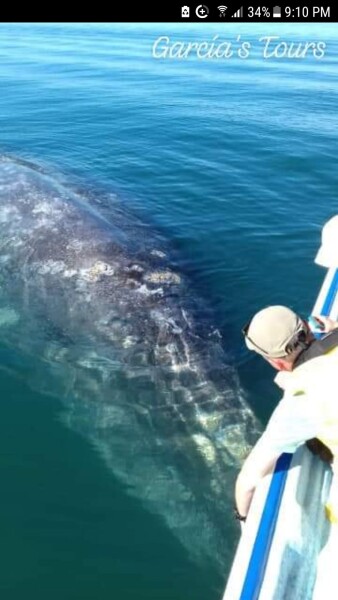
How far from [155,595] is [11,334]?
572cm

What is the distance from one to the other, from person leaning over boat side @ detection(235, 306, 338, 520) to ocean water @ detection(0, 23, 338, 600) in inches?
96.0

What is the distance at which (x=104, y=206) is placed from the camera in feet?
50.0

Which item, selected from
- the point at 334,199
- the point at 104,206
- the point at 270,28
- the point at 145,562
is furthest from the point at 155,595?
the point at 270,28

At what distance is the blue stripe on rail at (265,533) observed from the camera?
16.1 feet

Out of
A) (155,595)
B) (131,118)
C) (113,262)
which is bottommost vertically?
(155,595)

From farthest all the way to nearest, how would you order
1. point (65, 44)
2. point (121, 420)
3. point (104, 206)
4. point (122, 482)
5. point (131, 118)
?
point (65, 44), point (131, 118), point (104, 206), point (121, 420), point (122, 482)

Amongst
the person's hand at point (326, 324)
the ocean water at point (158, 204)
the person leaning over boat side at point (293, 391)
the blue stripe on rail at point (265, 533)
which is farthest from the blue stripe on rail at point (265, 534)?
the ocean water at point (158, 204)

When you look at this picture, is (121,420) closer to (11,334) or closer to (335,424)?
(11,334)

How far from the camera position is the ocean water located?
7496 millimetres

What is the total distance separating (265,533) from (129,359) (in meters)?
5.11

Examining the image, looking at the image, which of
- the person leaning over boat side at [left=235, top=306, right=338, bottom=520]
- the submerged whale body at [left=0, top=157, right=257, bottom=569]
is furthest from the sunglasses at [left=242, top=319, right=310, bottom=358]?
the submerged whale body at [left=0, top=157, right=257, bottom=569]

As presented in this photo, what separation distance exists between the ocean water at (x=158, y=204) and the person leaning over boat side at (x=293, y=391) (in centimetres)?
244

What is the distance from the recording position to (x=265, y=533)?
17.6 feet
